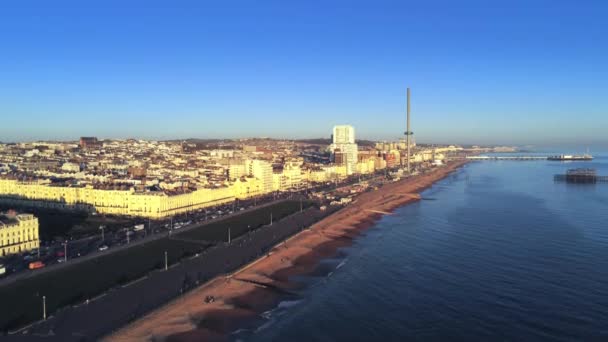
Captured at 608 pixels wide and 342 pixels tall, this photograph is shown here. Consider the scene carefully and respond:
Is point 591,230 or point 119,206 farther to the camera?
point 119,206

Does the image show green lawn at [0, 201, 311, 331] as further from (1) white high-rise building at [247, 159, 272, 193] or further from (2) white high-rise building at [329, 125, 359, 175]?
(2) white high-rise building at [329, 125, 359, 175]

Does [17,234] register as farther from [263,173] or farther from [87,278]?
[263,173]

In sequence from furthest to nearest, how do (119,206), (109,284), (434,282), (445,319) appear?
(119,206) → (434,282) → (109,284) → (445,319)

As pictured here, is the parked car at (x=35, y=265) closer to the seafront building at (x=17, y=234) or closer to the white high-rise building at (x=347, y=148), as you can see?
the seafront building at (x=17, y=234)

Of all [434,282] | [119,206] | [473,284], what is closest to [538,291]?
[473,284]

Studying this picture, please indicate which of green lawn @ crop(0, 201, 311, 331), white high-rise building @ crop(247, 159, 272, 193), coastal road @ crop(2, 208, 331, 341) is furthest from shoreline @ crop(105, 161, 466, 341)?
white high-rise building @ crop(247, 159, 272, 193)

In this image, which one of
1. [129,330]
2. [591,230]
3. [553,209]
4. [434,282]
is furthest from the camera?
[553,209]

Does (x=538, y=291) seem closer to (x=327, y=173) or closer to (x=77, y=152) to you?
(x=327, y=173)
